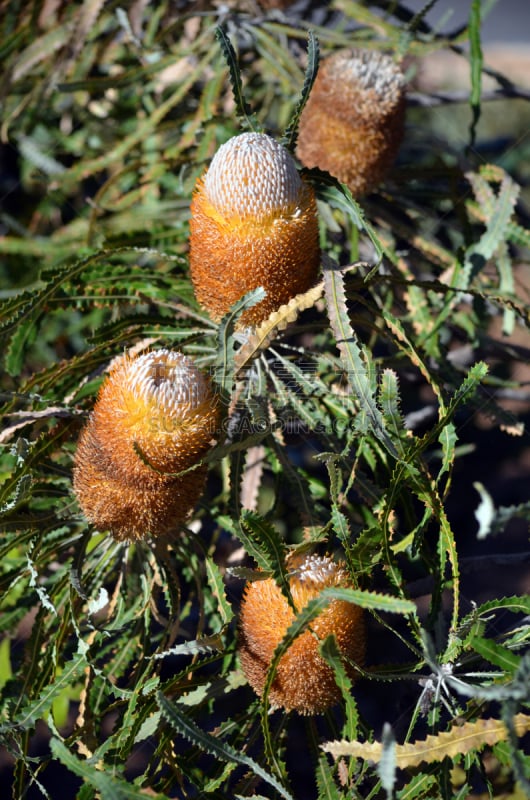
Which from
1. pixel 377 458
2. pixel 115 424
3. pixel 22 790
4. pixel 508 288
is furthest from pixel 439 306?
pixel 22 790

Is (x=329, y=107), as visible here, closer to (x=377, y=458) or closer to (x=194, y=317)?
(x=194, y=317)

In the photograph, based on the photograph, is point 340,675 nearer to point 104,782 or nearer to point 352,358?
point 104,782

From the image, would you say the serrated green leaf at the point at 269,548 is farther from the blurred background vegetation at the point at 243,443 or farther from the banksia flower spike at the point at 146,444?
the banksia flower spike at the point at 146,444

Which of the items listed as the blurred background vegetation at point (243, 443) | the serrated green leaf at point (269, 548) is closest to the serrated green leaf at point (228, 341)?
the blurred background vegetation at point (243, 443)

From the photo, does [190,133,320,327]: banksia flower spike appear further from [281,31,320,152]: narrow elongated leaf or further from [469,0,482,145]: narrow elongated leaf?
[469,0,482,145]: narrow elongated leaf

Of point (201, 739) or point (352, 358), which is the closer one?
point (201, 739)

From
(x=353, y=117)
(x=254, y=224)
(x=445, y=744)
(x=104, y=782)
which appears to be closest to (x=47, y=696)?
(x=104, y=782)

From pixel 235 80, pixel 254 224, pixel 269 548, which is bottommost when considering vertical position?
pixel 269 548
